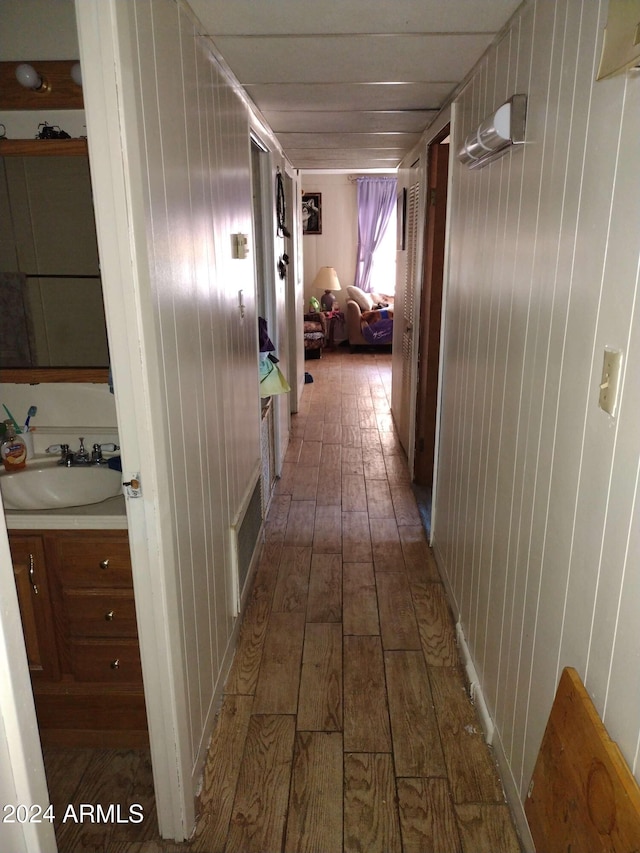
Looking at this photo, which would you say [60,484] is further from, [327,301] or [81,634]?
[327,301]

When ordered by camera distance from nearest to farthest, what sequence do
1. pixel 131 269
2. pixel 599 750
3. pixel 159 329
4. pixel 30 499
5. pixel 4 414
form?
pixel 599 750 → pixel 131 269 → pixel 159 329 → pixel 30 499 → pixel 4 414

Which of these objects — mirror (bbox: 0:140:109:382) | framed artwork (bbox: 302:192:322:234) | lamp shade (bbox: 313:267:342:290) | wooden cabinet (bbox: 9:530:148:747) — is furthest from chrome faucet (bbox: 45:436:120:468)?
framed artwork (bbox: 302:192:322:234)

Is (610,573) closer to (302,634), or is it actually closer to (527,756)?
(527,756)

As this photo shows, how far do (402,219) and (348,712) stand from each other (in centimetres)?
367

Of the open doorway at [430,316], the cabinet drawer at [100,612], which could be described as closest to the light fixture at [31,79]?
the cabinet drawer at [100,612]

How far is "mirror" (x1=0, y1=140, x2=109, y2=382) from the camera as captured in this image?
1.88m

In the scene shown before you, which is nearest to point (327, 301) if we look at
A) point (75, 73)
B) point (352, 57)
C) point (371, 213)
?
point (371, 213)

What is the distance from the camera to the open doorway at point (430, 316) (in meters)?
3.33

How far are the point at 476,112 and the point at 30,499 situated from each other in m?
2.04

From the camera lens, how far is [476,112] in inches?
85.8

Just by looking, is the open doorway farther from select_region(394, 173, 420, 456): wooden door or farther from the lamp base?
the lamp base

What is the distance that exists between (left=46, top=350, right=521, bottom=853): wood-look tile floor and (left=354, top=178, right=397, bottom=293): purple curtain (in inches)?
243

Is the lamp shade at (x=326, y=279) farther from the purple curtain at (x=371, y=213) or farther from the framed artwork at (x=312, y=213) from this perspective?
the framed artwork at (x=312, y=213)

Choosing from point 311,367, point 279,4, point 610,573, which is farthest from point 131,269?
point 311,367
